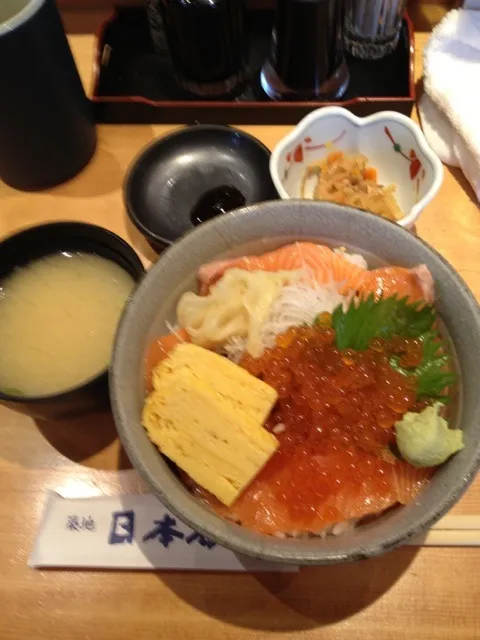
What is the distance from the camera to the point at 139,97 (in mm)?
1359

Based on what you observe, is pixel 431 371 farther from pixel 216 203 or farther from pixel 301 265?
pixel 216 203

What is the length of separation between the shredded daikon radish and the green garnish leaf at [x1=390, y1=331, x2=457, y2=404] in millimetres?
132

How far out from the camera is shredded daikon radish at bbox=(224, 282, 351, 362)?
2.82 feet

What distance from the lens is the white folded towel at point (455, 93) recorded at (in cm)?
125

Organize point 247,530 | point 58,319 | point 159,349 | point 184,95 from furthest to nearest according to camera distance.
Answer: point 184,95
point 58,319
point 159,349
point 247,530

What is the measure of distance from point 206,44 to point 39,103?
1.24 feet

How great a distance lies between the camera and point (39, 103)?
1144 millimetres

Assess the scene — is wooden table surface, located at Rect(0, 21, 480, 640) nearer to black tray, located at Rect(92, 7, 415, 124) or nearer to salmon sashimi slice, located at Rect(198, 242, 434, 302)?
salmon sashimi slice, located at Rect(198, 242, 434, 302)

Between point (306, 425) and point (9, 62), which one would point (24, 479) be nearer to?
point (306, 425)

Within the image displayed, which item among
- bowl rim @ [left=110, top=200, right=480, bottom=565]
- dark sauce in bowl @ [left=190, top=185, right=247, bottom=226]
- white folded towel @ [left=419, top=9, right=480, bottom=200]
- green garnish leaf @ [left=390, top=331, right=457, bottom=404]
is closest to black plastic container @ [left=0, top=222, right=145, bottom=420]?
bowl rim @ [left=110, top=200, right=480, bottom=565]

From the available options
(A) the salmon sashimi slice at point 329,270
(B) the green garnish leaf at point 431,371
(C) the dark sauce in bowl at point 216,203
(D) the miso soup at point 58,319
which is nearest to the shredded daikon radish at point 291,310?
(A) the salmon sashimi slice at point 329,270

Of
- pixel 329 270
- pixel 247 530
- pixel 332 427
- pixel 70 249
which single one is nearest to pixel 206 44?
pixel 70 249

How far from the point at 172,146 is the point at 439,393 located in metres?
0.81

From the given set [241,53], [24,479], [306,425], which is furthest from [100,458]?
[241,53]
